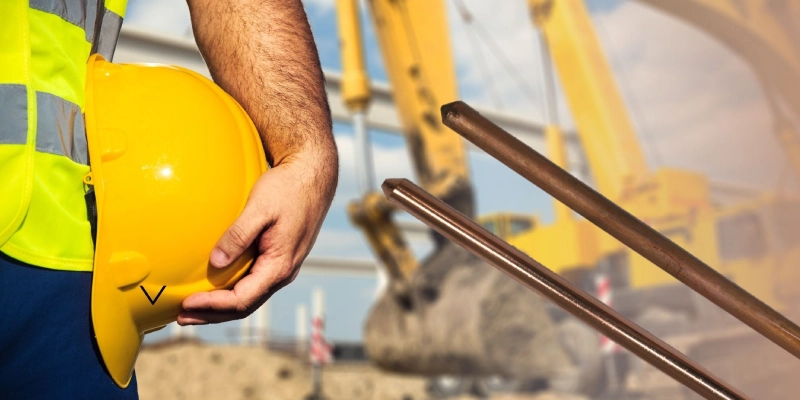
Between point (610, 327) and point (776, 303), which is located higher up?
point (776, 303)

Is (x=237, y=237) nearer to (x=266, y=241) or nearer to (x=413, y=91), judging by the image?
(x=266, y=241)

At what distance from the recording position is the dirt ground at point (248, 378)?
8500 mm

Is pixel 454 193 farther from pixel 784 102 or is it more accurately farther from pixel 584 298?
pixel 584 298

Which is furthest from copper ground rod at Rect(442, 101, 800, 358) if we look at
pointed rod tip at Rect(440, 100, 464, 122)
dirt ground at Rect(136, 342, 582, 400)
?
dirt ground at Rect(136, 342, 582, 400)

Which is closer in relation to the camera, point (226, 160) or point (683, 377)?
point (683, 377)

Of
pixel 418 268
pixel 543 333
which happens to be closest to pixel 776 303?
pixel 543 333

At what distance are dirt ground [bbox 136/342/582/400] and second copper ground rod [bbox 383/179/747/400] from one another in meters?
7.29

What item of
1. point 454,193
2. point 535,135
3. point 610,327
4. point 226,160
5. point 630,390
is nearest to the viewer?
point 610,327

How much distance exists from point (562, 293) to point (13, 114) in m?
0.53

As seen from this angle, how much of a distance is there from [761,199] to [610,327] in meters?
4.66

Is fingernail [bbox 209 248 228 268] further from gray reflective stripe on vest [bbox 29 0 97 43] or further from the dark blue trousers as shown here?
gray reflective stripe on vest [bbox 29 0 97 43]

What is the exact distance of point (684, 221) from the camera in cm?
530

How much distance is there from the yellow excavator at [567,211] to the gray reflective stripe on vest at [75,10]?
14.8 ft

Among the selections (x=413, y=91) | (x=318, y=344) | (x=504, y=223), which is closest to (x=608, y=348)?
(x=504, y=223)
